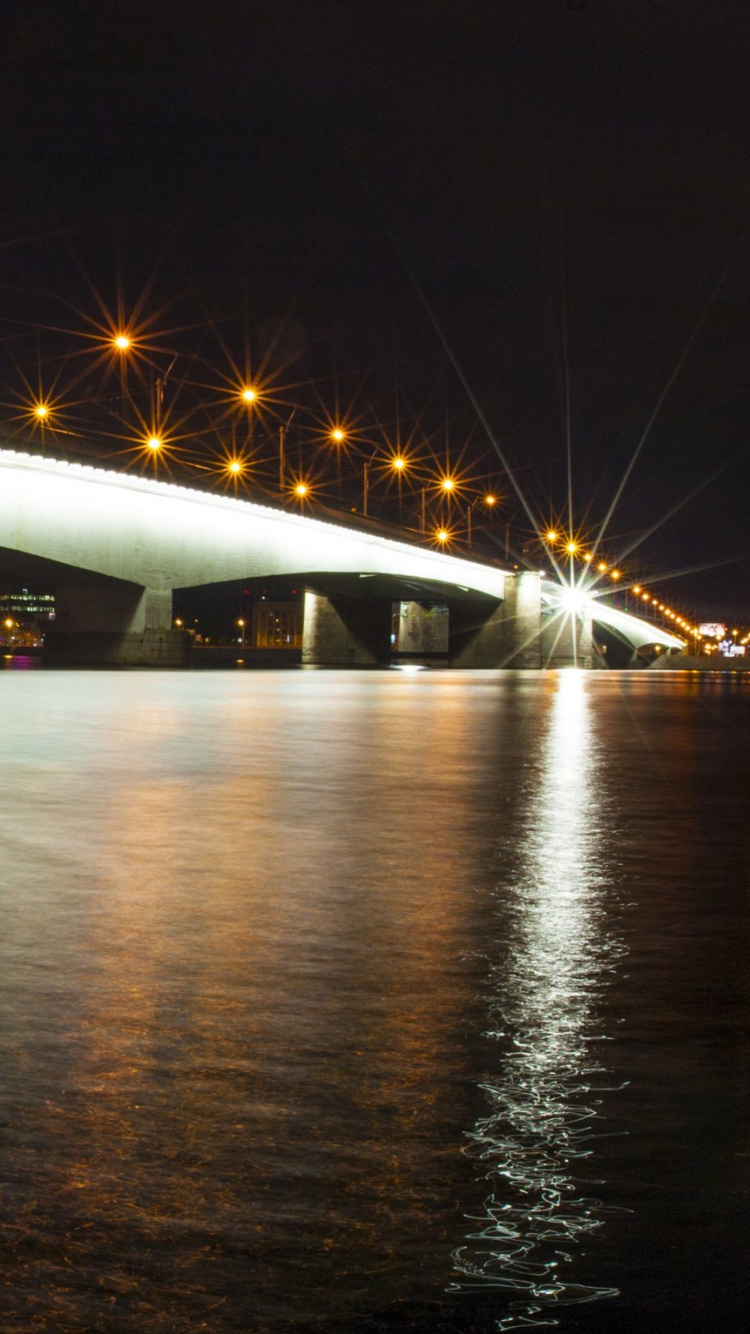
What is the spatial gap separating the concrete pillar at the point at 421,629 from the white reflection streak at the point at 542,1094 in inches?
Answer: 4750

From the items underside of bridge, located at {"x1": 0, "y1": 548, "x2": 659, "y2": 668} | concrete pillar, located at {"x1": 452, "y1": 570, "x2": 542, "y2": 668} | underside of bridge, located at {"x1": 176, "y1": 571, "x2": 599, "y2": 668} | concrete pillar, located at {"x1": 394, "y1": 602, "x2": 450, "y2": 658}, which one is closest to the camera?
underside of bridge, located at {"x1": 0, "y1": 548, "x2": 659, "y2": 668}

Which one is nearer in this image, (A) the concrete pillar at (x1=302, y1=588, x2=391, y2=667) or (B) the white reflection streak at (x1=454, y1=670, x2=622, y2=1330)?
(B) the white reflection streak at (x1=454, y1=670, x2=622, y2=1330)

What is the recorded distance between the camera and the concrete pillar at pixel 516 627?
11388 centimetres

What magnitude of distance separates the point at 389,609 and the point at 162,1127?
114 meters

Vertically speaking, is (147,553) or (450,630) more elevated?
(147,553)

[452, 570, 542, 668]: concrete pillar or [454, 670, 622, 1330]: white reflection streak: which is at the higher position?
[452, 570, 542, 668]: concrete pillar

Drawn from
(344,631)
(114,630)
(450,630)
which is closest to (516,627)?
Answer: (344,631)

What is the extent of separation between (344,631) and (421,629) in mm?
20378

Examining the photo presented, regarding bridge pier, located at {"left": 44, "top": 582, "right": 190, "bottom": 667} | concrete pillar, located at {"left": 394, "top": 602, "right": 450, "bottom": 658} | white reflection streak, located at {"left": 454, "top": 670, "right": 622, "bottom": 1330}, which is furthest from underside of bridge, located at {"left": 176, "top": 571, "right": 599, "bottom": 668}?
white reflection streak, located at {"left": 454, "top": 670, "right": 622, "bottom": 1330}

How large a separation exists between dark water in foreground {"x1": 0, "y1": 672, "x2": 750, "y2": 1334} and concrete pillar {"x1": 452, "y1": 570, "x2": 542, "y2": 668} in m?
102

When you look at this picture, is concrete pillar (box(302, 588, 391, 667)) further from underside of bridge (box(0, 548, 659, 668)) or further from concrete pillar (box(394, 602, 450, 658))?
concrete pillar (box(394, 602, 450, 658))

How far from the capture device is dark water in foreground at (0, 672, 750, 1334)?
10.7 feet

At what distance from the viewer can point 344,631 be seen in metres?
112

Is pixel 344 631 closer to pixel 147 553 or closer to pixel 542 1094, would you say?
pixel 147 553
